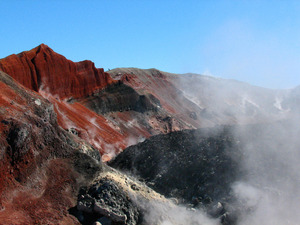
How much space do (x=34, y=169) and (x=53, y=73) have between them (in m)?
25.3

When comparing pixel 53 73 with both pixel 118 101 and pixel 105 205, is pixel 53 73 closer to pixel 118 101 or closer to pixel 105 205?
pixel 118 101

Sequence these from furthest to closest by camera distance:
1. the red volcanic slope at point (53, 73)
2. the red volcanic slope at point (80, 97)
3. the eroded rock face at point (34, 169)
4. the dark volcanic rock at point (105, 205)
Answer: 1. the red volcanic slope at point (53, 73)
2. the red volcanic slope at point (80, 97)
3. the dark volcanic rock at point (105, 205)
4. the eroded rock face at point (34, 169)

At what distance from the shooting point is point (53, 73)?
36.0m

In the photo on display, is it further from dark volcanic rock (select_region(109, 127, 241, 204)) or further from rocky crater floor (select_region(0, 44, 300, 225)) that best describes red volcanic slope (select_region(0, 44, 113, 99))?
dark volcanic rock (select_region(109, 127, 241, 204))

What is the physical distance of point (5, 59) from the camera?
101 feet

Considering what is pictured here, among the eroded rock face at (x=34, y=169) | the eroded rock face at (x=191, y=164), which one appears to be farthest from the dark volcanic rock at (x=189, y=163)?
the eroded rock face at (x=34, y=169)

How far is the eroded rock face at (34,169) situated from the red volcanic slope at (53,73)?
1760 centimetres

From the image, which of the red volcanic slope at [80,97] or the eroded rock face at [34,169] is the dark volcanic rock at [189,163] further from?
the red volcanic slope at [80,97]

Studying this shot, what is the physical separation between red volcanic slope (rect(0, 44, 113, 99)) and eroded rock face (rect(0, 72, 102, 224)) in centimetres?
1760

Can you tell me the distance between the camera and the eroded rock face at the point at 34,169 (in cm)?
1112

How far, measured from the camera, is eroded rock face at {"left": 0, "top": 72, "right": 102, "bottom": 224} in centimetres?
1112

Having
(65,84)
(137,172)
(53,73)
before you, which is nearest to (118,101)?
(65,84)

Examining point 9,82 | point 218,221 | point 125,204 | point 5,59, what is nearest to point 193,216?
point 218,221

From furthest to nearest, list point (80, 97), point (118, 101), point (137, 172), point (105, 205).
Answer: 1. point (118, 101)
2. point (80, 97)
3. point (137, 172)
4. point (105, 205)
